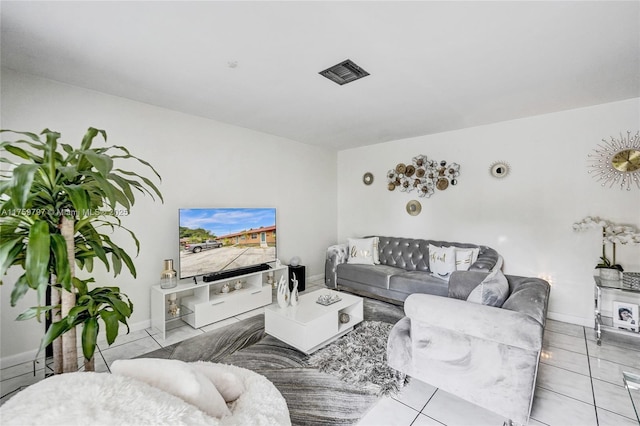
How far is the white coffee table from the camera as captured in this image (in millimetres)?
2500

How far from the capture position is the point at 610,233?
2.93m

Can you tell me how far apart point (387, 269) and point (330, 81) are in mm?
2694

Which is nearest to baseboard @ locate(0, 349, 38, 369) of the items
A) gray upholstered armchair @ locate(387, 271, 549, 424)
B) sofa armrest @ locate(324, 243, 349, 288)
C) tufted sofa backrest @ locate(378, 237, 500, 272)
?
gray upholstered armchair @ locate(387, 271, 549, 424)

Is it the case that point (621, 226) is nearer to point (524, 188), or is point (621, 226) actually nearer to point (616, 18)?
point (524, 188)

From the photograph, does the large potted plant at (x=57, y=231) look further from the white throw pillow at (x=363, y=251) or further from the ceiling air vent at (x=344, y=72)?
the white throw pillow at (x=363, y=251)

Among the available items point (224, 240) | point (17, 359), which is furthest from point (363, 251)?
point (17, 359)

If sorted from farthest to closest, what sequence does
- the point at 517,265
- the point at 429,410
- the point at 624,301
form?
the point at 517,265
the point at 624,301
the point at 429,410

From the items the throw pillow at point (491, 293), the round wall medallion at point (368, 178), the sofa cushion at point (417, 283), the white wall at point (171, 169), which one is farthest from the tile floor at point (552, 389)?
the round wall medallion at point (368, 178)

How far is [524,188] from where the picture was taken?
3555 mm

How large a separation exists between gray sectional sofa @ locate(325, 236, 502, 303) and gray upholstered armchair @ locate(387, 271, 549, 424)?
1.55 metres

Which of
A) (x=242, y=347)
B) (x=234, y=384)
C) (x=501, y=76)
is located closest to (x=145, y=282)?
(x=242, y=347)

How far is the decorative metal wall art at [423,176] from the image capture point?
4182mm

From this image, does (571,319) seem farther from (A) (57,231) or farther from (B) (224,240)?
(A) (57,231)

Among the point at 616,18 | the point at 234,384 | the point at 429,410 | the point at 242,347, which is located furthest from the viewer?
the point at 242,347
